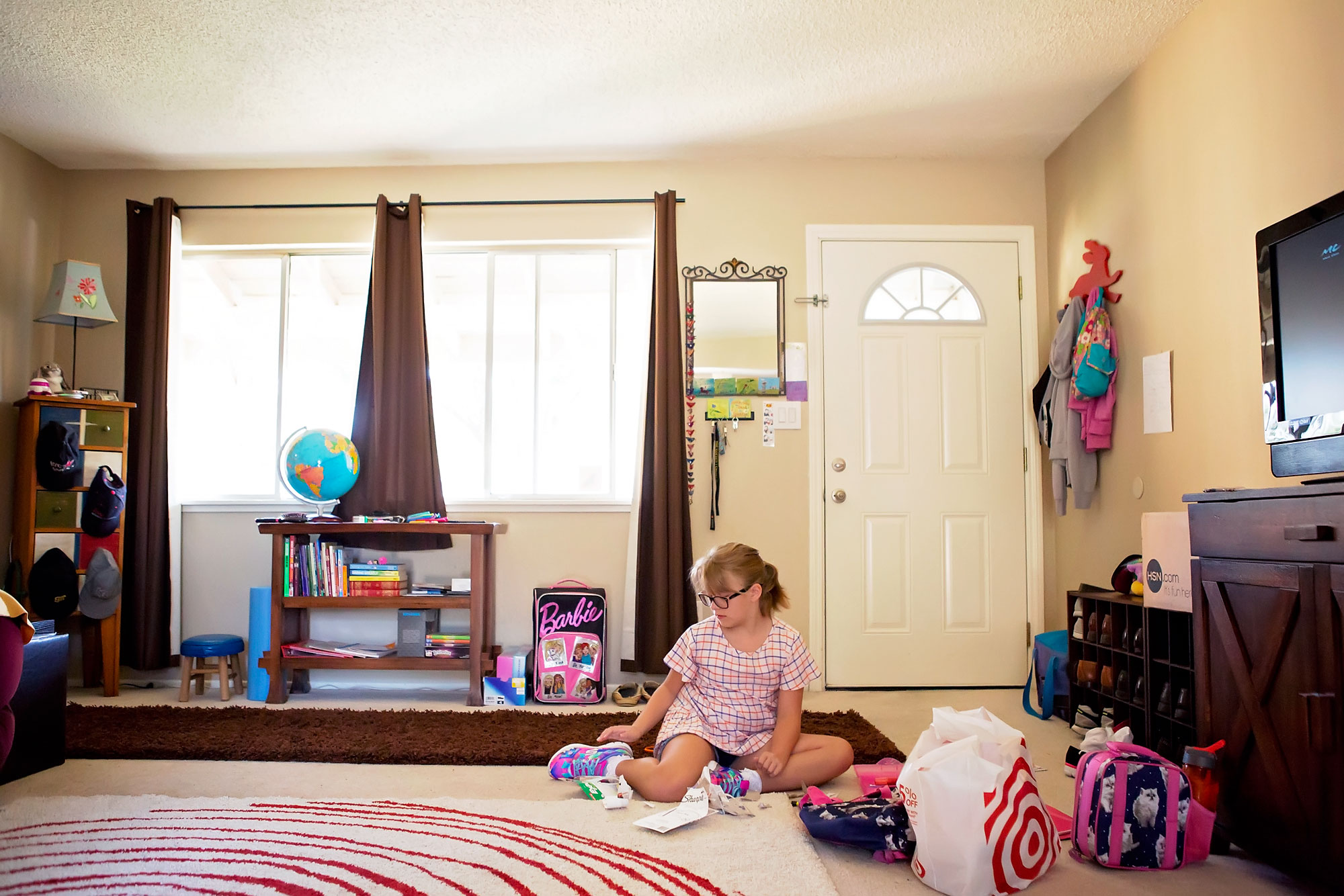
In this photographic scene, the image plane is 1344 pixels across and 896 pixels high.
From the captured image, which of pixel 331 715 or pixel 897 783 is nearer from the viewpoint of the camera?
pixel 897 783

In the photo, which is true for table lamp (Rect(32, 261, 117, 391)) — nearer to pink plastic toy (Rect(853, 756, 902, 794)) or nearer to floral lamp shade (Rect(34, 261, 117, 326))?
floral lamp shade (Rect(34, 261, 117, 326))

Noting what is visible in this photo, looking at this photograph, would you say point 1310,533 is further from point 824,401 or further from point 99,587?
point 99,587

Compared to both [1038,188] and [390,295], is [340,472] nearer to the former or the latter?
[390,295]

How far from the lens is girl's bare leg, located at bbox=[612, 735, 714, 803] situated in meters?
2.28

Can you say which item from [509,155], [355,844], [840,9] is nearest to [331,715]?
[355,844]

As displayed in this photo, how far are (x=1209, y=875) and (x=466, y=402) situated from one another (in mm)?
3468

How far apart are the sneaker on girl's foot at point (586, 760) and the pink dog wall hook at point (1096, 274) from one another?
269 cm

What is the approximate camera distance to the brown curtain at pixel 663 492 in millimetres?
3951

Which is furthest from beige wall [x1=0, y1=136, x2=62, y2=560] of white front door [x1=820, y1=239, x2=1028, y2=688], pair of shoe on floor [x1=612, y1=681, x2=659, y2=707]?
white front door [x1=820, y1=239, x2=1028, y2=688]

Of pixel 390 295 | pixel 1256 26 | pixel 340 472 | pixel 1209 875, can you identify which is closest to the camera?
pixel 1209 875

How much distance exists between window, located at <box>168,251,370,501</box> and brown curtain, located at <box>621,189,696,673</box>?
1.51 m

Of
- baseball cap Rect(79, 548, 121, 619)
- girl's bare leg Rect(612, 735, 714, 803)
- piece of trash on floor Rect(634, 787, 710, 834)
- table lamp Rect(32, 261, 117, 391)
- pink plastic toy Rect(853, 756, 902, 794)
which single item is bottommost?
pink plastic toy Rect(853, 756, 902, 794)

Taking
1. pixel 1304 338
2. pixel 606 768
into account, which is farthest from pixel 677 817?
pixel 1304 338

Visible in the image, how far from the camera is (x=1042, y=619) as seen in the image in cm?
405
